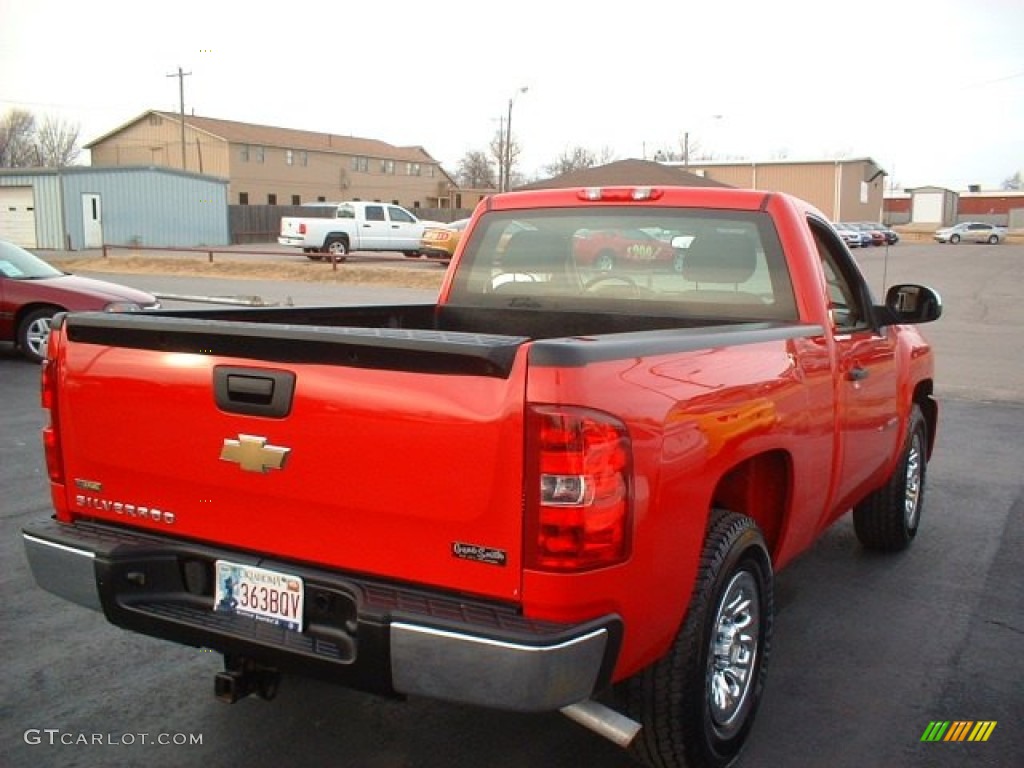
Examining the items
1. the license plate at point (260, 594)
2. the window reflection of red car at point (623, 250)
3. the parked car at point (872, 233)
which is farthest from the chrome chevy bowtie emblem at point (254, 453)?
the parked car at point (872, 233)

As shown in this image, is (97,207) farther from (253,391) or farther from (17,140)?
(17,140)

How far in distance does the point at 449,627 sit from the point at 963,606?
329 centimetres

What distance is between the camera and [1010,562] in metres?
5.40

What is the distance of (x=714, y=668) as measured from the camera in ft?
10.5

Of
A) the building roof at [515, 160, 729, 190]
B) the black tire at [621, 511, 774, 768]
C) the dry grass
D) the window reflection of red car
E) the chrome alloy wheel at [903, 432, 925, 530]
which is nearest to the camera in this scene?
the black tire at [621, 511, 774, 768]

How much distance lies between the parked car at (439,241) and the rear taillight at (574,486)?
30668mm

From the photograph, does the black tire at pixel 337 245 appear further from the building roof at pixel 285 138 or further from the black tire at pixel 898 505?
the building roof at pixel 285 138

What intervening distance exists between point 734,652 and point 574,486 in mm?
1211

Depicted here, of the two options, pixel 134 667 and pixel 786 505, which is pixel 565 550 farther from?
pixel 134 667

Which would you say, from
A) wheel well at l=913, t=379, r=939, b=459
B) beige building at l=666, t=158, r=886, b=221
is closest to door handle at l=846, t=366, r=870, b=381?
wheel well at l=913, t=379, r=939, b=459

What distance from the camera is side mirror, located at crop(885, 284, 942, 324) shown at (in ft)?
16.3

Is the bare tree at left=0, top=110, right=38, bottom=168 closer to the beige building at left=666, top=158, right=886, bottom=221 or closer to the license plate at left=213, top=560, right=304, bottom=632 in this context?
the beige building at left=666, top=158, right=886, bottom=221

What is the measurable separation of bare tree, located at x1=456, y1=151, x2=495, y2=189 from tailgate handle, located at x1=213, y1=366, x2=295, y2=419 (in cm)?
10686

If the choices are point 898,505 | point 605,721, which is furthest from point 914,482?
point 605,721
